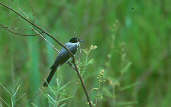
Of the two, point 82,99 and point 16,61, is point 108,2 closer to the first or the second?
point 16,61

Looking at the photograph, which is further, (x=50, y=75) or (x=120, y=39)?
(x=120, y=39)

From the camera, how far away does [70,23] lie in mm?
6598

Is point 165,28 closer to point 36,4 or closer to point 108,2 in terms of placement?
point 108,2

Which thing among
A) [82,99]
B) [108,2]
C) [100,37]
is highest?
[108,2]

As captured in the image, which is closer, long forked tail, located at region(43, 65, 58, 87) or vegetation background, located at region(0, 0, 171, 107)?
long forked tail, located at region(43, 65, 58, 87)

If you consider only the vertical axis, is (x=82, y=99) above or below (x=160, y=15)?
below

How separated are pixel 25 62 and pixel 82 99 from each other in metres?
1.35

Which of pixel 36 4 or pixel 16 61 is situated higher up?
pixel 36 4

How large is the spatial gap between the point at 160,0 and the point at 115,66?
98 cm

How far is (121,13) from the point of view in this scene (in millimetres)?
6398

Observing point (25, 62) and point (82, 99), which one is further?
point (25, 62)

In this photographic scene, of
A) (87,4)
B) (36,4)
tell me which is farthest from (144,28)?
(36,4)

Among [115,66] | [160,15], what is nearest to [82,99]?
[115,66]

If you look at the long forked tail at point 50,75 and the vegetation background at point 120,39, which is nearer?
the long forked tail at point 50,75
